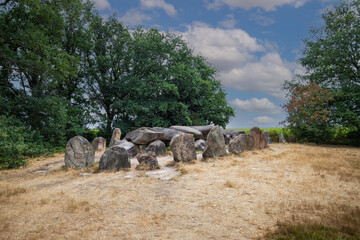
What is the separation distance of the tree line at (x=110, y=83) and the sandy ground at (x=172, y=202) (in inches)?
347

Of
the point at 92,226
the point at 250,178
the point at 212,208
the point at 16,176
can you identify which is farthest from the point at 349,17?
the point at 16,176

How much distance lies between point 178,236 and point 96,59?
20.7 metres

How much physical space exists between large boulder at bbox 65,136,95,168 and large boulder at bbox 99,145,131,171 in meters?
1.09

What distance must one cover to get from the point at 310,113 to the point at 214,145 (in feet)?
41.5

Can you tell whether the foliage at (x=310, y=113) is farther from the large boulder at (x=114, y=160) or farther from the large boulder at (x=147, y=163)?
the large boulder at (x=114, y=160)

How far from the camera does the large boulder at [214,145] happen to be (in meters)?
10.0

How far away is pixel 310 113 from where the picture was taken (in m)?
18.4

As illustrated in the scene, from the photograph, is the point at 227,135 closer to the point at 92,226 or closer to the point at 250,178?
the point at 250,178

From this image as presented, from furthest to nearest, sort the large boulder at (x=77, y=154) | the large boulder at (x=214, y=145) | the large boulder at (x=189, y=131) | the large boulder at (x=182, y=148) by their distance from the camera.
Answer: the large boulder at (x=189, y=131) < the large boulder at (x=214, y=145) < the large boulder at (x=182, y=148) < the large boulder at (x=77, y=154)

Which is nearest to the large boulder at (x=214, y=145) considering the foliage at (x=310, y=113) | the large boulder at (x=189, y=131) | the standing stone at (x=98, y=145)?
the large boulder at (x=189, y=131)

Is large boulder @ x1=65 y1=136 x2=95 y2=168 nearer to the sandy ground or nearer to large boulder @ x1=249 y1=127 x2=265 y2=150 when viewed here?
the sandy ground

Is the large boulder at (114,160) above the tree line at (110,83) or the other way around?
the other way around

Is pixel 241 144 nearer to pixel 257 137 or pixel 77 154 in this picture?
pixel 257 137

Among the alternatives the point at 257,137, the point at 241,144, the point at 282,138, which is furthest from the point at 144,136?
the point at 282,138
